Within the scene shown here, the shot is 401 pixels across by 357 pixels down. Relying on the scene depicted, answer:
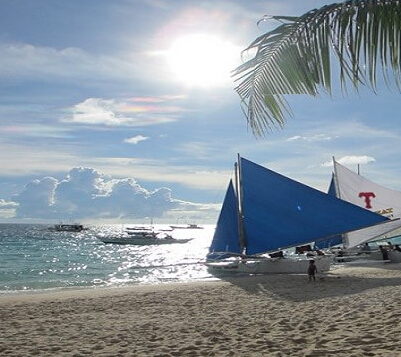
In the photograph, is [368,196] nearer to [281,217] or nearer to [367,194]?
[367,194]

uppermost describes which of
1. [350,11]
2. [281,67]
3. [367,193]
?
[367,193]

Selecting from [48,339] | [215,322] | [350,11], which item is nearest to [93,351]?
[48,339]

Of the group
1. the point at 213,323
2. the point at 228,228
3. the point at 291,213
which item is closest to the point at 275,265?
the point at 228,228

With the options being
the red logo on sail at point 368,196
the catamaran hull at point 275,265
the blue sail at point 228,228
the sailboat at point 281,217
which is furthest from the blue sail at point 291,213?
the red logo on sail at point 368,196

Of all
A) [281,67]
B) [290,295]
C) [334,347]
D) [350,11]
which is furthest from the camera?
[290,295]

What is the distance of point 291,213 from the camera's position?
24.2 meters

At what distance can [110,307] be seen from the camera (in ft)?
53.8

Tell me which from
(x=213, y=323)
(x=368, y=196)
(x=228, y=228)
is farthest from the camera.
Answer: (x=368, y=196)

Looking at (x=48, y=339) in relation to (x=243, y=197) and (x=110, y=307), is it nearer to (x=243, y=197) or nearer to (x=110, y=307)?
(x=110, y=307)

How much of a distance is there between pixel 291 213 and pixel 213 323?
13.4m

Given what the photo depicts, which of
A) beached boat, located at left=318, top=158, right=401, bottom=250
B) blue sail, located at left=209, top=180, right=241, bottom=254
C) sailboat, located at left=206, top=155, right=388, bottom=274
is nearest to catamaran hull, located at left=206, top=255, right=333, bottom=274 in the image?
sailboat, located at left=206, top=155, right=388, bottom=274

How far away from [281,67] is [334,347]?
578cm

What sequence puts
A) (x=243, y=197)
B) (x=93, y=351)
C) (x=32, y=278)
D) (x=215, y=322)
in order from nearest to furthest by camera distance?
1. (x=93, y=351)
2. (x=215, y=322)
3. (x=243, y=197)
4. (x=32, y=278)

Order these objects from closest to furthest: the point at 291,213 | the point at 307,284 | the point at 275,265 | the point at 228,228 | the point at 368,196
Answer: the point at 307,284 < the point at 291,213 < the point at 275,265 < the point at 228,228 < the point at 368,196
